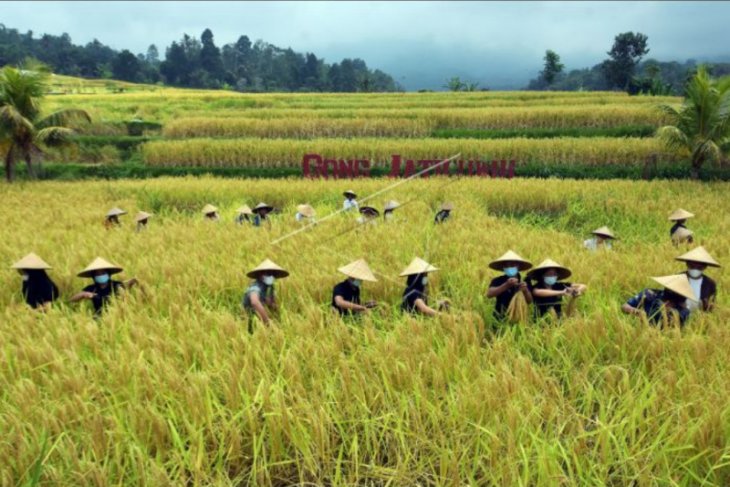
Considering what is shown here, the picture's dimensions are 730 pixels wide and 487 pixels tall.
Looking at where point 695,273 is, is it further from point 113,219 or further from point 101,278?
point 113,219

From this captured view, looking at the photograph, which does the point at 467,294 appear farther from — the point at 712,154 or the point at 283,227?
the point at 712,154

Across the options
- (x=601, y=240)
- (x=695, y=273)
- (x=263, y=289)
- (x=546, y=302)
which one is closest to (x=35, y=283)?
(x=263, y=289)

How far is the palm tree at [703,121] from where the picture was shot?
12.2 meters

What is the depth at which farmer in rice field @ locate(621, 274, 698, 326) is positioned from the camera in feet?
11.3

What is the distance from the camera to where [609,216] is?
28.8 ft

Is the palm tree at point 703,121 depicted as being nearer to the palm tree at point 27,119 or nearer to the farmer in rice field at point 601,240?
the farmer in rice field at point 601,240

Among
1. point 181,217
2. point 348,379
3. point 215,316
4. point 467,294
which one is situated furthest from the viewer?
point 181,217

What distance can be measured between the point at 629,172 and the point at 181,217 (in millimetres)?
12874

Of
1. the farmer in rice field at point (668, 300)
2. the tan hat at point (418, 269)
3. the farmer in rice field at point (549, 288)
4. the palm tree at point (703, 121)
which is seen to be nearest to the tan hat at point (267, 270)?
the tan hat at point (418, 269)

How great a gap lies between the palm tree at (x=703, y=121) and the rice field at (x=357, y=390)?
31.1ft

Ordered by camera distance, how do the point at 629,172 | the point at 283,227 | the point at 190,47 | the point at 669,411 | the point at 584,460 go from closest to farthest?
the point at 584,460
the point at 669,411
the point at 283,227
the point at 629,172
the point at 190,47

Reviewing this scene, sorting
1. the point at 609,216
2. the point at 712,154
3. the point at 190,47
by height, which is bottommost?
the point at 609,216

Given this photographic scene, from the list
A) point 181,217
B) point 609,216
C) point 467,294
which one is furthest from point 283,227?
point 609,216

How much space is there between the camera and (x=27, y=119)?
12984mm
